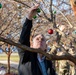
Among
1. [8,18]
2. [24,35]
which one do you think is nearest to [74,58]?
[24,35]

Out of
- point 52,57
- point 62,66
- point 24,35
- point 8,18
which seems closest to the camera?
point 52,57

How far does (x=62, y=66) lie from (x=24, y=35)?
772cm

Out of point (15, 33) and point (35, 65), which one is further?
point (15, 33)

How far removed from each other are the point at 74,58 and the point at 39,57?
1.27 meters

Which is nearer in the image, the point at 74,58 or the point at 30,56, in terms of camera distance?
the point at 74,58

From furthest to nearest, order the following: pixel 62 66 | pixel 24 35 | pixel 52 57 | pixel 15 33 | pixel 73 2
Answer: pixel 15 33 → pixel 62 66 → pixel 73 2 → pixel 24 35 → pixel 52 57

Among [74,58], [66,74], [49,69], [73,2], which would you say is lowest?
[66,74]

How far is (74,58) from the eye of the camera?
5.45ft

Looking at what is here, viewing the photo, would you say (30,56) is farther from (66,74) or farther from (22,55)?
(66,74)

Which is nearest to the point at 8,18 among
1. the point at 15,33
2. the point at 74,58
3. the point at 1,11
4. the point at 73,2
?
the point at 1,11

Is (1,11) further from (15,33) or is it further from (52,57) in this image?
(52,57)

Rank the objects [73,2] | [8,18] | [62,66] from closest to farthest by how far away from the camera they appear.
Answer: [73,2] → [62,66] → [8,18]

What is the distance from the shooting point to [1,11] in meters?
14.6

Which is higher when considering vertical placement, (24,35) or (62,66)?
(24,35)
